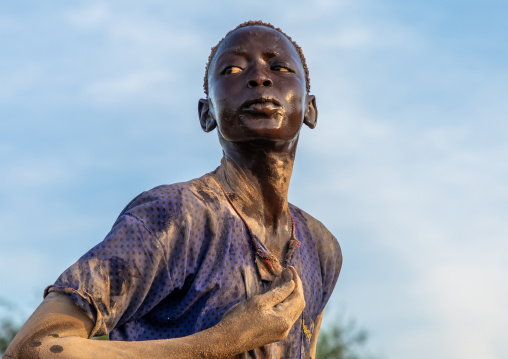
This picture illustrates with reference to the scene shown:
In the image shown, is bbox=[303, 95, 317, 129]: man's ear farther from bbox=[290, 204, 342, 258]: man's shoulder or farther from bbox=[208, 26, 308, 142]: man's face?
bbox=[290, 204, 342, 258]: man's shoulder

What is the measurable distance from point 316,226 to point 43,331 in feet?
6.49

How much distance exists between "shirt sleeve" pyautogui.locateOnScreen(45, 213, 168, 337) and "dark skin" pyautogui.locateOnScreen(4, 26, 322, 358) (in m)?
0.06

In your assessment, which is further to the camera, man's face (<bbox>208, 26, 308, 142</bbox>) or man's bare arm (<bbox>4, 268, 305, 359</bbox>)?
man's face (<bbox>208, 26, 308, 142</bbox>)

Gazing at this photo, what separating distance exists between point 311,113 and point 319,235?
707 millimetres

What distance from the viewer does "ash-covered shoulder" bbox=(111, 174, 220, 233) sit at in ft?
13.8

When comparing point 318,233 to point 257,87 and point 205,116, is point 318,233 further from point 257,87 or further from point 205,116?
point 257,87

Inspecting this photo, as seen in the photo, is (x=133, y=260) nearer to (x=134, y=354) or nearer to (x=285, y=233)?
(x=134, y=354)

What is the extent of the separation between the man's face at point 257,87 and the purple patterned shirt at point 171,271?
1.26 ft

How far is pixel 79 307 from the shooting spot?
3.81m

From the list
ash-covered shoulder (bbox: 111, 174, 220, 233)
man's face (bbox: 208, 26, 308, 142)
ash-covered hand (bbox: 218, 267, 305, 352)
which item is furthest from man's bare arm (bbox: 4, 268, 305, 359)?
man's face (bbox: 208, 26, 308, 142)

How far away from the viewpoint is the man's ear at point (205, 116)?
16.3 feet

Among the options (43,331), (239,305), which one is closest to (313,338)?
(239,305)

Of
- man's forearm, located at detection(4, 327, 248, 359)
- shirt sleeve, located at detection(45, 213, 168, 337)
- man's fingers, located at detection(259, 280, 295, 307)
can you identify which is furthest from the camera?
man's fingers, located at detection(259, 280, 295, 307)

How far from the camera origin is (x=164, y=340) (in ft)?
12.7
